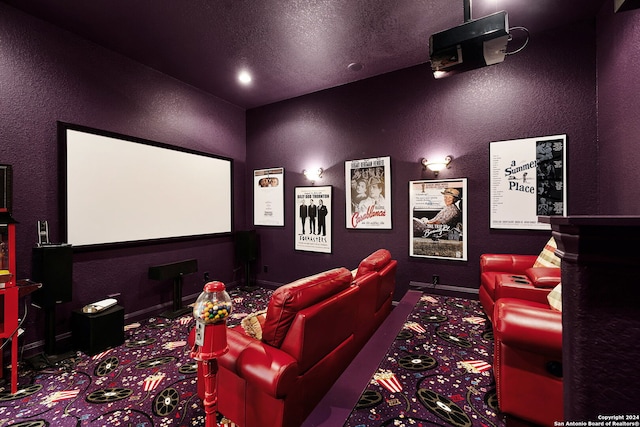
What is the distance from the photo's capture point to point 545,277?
2.28 m

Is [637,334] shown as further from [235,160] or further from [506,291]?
[235,160]

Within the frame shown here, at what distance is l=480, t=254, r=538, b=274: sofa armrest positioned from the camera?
3262 millimetres

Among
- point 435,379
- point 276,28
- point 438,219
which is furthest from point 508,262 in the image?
point 276,28

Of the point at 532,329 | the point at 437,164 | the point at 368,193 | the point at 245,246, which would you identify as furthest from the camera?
the point at 245,246

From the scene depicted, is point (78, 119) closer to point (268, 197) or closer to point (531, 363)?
point (268, 197)

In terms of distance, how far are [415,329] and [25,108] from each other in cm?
474

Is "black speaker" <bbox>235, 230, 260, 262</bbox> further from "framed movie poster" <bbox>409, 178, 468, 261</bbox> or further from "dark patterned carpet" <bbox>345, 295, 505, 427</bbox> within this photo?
"dark patterned carpet" <bbox>345, 295, 505, 427</bbox>

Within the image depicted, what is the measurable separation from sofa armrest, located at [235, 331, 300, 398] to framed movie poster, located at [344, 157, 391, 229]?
10.2 ft

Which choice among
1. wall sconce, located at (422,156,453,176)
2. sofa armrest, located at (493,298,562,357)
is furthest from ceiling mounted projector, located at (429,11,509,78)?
sofa armrest, located at (493,298,562,357)

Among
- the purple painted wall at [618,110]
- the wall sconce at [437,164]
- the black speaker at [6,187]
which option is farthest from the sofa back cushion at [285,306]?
the purple painted wall at [618,110]

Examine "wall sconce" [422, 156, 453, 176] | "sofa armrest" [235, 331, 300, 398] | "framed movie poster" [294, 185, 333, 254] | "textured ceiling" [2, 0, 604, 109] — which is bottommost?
"sofa armrest" [235, 331, 300, 398]

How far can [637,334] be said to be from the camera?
62 centimetres

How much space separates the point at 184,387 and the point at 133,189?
2.68 m

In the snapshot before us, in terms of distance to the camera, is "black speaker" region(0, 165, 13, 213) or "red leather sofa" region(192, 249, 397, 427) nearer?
"red leather sofa" region(192, 249, 397, 427)
